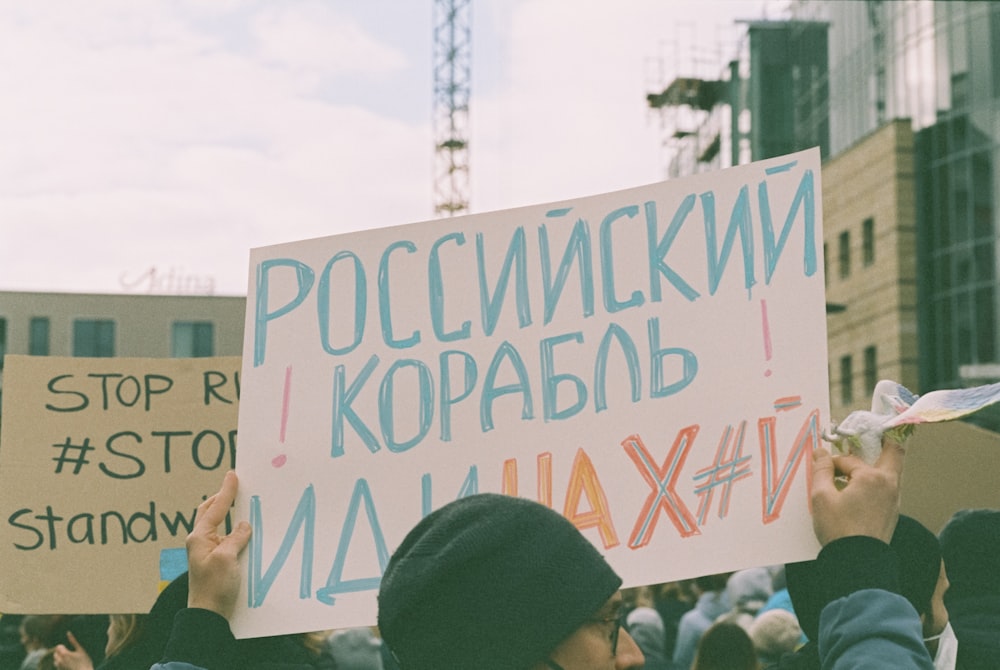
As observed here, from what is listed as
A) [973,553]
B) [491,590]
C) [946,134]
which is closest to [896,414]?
[491,590]

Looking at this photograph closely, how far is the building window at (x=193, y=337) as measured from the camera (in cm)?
5684

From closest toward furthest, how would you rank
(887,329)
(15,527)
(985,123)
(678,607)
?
(15,527), (678,607), (985,123), (887,329)

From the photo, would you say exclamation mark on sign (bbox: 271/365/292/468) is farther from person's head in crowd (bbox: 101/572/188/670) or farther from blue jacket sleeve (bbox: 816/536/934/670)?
blue jacket sleeve (bbox: 816/536/934/670)

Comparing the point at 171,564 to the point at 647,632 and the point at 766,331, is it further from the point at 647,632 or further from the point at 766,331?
the point at 647,632

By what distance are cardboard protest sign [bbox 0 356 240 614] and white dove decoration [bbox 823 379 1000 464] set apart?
1759 millimetres

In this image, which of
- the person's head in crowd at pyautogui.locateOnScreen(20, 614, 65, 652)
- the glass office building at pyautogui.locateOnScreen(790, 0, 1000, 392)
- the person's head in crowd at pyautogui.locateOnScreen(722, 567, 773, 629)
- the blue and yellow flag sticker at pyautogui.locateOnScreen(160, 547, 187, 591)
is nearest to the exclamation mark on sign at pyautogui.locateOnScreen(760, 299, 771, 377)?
the blue and yellow flag sticker at pyautogui.locateOnScreen(160, 547, 187, 591)

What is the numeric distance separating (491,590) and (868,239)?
113 feet

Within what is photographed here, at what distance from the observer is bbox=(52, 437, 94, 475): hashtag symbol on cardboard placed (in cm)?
336

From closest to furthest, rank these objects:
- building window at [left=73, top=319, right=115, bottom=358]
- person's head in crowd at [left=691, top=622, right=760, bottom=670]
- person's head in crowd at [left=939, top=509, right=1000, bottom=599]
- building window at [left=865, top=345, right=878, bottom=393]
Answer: person's head in crowd at [left=939, top=509, right=1000, bottom=599] → person's head in crowd at [left=691, top=622, right=760, bottom=670] → building window at [left=865, top=345, right=878, bottom=393] → building window at [left=73, top=319, right=115, bottom=358]

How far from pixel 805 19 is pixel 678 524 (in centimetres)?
3572

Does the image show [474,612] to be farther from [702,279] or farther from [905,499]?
[905,499]

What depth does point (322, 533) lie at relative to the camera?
250 cm

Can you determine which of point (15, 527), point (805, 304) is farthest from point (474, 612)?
point (15, 527)

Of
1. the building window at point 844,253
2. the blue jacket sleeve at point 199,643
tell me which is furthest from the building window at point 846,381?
the blue jacket sleeve at point 199,643
